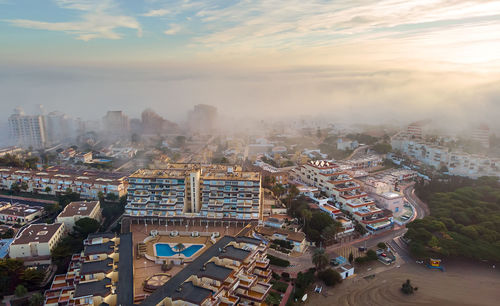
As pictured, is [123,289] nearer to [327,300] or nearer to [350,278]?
[327,300]

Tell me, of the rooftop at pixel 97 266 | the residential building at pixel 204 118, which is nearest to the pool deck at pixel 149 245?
the rooftop at pixel 97 266

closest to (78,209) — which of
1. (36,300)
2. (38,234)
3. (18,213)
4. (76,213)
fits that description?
(76,213)

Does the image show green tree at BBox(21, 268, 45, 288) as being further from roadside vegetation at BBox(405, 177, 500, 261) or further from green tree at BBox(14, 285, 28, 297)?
roadside vegetation at BBox(405, 177, 500, 261)

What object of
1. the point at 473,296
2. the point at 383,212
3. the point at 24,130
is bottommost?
the point at 473,296

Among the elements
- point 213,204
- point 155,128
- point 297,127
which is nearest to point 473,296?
point 213,204

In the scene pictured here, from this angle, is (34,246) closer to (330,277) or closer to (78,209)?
(78,209)

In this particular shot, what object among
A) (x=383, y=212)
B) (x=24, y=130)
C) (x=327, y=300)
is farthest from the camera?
(x=24, y=130)

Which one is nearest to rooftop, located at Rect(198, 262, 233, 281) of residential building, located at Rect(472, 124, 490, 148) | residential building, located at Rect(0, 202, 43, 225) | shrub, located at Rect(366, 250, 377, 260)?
shrub, located at Rect(366, 250, 377, 260)
